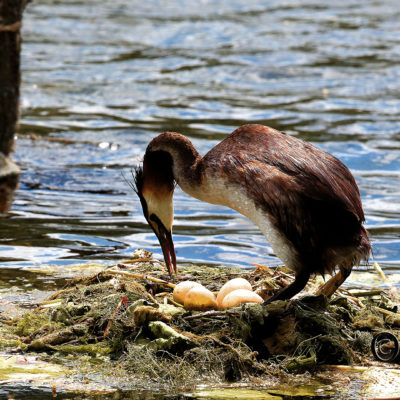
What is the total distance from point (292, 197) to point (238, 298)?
0.80 metres

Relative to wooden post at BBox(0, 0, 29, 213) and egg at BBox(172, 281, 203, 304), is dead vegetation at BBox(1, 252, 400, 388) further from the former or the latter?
wooden post at BBox(0, 0, 29, 213)

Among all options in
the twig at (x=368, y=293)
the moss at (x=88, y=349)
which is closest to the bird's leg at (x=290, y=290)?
the moss at (x=88, y=349)

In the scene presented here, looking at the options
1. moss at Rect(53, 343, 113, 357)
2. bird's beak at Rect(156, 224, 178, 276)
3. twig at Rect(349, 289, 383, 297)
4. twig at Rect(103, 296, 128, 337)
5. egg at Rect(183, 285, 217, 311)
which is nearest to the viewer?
moss at Rect(53, 343, 113, 357)

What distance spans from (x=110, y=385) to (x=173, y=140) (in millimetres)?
2114

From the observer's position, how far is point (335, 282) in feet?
21.6

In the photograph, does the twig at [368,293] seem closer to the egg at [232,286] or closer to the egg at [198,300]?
the egg at [232,286]

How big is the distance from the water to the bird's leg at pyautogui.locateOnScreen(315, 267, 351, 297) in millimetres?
2456

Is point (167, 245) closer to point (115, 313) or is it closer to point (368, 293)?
point (115, 313)

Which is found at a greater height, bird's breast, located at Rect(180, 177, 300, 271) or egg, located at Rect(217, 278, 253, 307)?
bird's breast, located at Rect(180, 177, 300, 271)

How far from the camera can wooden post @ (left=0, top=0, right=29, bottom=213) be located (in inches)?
444

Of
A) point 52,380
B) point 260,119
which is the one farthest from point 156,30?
point 52,380

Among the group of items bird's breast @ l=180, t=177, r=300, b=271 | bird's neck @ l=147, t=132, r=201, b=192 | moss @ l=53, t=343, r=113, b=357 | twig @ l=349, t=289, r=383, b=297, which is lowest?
twig @ l=349, t=289, r=383, b=297

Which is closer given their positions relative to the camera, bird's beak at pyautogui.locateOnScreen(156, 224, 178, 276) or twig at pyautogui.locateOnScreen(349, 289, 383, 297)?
bird's beak at pyautogui.locateOnScreen(156, 224, 178, 276)

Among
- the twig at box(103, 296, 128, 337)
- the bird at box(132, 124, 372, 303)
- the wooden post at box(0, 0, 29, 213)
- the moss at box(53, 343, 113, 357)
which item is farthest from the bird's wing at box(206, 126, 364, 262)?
the wooden post at box(0, 0, 29, 213)
